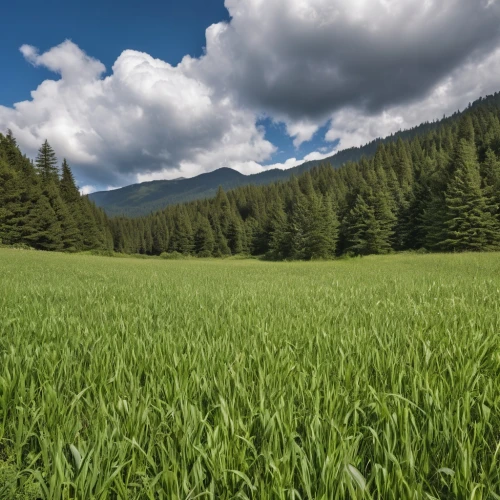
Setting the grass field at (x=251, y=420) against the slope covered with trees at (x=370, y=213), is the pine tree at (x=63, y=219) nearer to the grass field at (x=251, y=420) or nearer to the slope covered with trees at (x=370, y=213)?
the slope covered with trees at (x=370, y=213)

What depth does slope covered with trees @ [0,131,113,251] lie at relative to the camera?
50.4 m

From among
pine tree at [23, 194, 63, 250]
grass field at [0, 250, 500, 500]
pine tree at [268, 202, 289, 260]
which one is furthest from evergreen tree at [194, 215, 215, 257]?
grass field at [0, 250, 500, 500]

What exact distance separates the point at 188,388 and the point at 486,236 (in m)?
59.7

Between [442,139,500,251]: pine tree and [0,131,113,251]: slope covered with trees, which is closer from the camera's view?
[442,139,500,251]: pine tree

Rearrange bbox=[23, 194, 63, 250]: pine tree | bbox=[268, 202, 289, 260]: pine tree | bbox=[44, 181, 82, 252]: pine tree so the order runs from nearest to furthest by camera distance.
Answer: bbox=[23, 194, 63, 250]: pine tree → bbox=[44, 181, 82, 252]: pine tree → bbox=[268, 202, 289, 260]: pine tree

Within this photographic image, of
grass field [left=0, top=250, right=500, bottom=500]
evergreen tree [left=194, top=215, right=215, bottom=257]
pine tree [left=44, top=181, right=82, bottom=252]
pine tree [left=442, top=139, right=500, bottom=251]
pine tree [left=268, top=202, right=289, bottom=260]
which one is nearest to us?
grass field [left=0, top=250, right=500, bottom=500]

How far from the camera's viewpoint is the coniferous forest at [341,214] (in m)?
48.6

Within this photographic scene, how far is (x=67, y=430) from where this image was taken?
1.45m

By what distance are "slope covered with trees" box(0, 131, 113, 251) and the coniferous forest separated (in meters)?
0.17

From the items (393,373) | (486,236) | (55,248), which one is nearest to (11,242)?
(55,248)

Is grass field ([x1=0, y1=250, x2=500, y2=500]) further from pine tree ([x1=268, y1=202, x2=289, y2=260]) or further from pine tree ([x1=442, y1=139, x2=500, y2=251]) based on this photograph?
pine tree ([x1=268, y1=202, x2=289, y2=260])

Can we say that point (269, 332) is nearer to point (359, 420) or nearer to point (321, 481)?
point (359, 420)

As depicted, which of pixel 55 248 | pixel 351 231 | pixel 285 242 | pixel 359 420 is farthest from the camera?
pixel 285 242

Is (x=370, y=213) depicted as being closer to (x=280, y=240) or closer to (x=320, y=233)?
(x=320, y=233)
